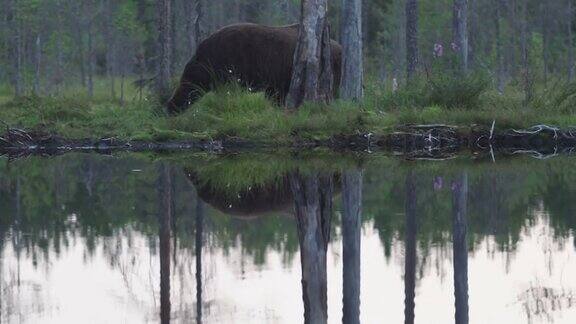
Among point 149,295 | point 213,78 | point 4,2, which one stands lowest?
point 149,295

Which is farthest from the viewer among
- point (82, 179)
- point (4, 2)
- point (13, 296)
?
point (4, 2)

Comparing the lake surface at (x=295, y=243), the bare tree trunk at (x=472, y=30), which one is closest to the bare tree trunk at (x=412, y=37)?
the lake surface at (x=295, y=243)

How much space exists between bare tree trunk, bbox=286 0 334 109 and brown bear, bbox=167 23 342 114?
3.58 ft

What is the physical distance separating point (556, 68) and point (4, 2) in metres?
30.6

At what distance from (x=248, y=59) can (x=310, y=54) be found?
178 cm

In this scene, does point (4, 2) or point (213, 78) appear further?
point (4, 2)

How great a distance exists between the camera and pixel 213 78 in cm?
2128

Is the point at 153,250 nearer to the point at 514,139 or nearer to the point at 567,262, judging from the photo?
the point at 567,262

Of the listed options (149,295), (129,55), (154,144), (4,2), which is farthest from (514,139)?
(129,55)

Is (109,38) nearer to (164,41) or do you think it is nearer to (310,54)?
(164,41)

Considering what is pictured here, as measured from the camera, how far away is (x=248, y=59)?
21375mm

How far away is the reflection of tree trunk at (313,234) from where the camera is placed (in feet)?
23.3

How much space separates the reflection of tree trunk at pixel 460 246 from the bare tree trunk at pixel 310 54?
22.3 feet

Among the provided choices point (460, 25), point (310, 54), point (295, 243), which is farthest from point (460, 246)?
point (460, 25)
